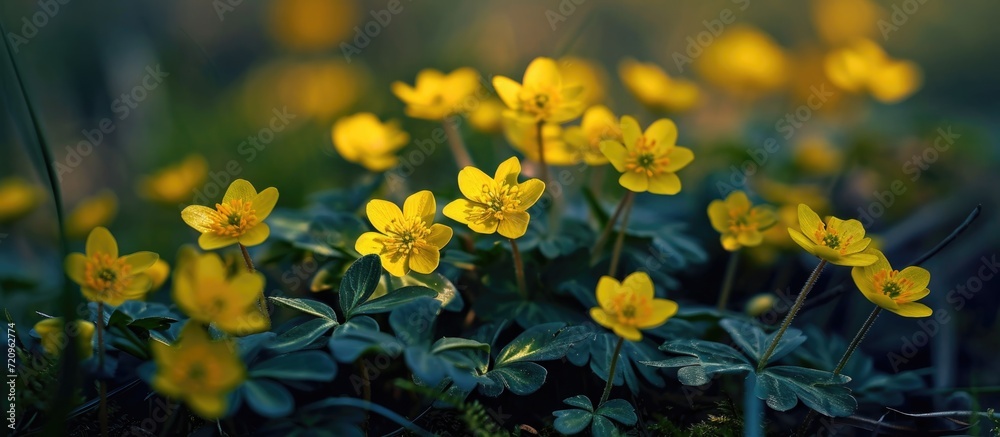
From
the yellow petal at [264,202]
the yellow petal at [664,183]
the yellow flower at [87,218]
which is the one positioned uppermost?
the yellow petal at [664,183]

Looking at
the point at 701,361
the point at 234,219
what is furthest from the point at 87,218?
the point at 701,361

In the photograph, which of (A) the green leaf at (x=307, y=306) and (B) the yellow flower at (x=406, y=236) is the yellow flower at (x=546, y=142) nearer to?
(B) the yellow flower at (x=406, y=236)

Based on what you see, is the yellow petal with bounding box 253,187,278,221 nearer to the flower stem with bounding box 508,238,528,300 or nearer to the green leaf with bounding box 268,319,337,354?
the green leaf with bounding box 268,319,337,354

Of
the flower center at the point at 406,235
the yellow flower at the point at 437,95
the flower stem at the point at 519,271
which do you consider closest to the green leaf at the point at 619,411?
the flower stem at the point at 519,271

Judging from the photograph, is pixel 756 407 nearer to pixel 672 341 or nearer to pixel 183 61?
pixel 672 341

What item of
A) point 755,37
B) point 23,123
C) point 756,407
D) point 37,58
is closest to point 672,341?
point 756,407
